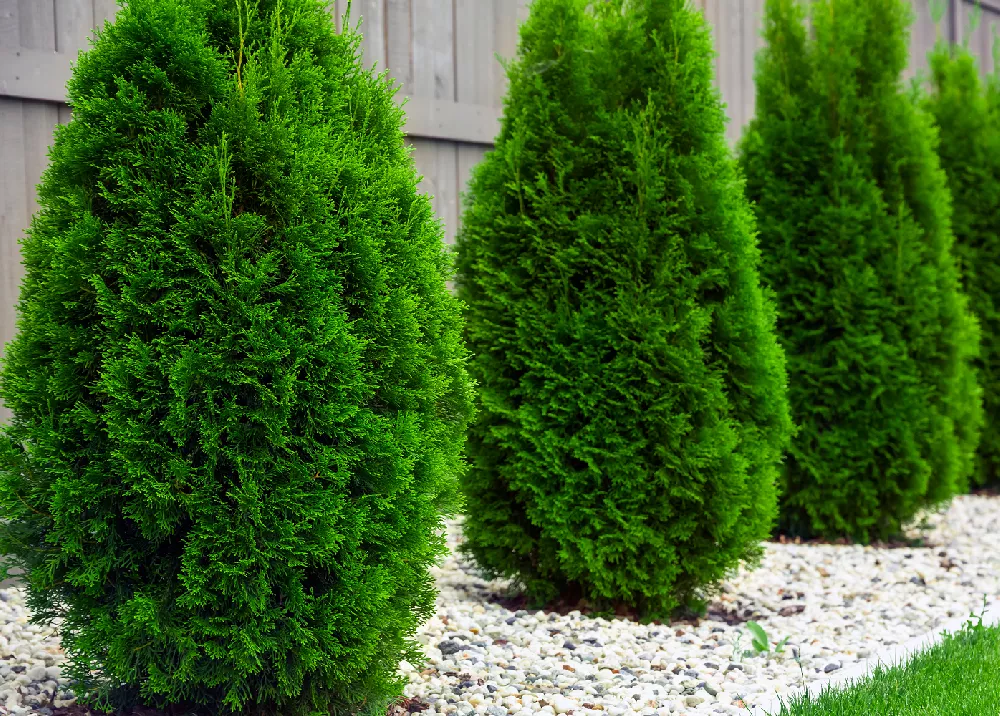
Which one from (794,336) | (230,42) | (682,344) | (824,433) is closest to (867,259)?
(794,336)

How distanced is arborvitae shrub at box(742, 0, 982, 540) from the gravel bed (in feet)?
Result: 1.73

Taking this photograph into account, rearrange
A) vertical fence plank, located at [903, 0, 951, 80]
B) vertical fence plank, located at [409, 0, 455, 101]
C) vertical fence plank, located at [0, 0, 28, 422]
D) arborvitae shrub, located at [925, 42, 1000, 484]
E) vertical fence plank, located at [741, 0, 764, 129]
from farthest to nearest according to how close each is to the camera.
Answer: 1. vertical fence plank, located at [903, 0, 951, 80]
2. vertical fence plank, located at [741, 0, 764, 129]
3. arborvitae shrub, located at [925, 42, 1000, 484]
4. vertical fence plank, located at [409, 0, 455, 101]
5. vertical fence plank, located at [0, 0, 28, 422]

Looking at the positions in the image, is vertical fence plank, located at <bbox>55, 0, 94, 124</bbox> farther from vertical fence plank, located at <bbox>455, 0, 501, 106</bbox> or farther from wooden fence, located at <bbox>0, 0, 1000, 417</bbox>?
vertical fence plank, located at <bbox>455, 0, 501, 106</bbox>

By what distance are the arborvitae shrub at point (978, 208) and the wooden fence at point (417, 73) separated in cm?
160

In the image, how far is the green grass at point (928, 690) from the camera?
3.05 meters

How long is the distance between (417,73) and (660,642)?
3.35 meters

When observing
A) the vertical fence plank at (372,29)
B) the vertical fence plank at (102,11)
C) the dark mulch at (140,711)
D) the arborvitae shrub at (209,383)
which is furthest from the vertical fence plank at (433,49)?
the dark mulch at (140,711)

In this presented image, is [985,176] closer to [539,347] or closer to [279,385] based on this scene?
[539,347]

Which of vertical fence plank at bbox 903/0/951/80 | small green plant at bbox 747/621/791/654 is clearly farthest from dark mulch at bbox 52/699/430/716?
vertical fence plank at bbox 903/0/951/80

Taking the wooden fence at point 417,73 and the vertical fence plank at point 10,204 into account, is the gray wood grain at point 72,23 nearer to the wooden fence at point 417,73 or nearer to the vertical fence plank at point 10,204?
the wooden fence at point 417,73

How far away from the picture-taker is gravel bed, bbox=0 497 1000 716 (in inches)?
131

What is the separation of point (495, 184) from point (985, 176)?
17.6 feet

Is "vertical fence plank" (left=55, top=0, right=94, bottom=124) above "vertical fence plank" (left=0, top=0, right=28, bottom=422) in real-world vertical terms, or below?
above

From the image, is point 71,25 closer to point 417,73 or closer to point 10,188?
point 10,188
